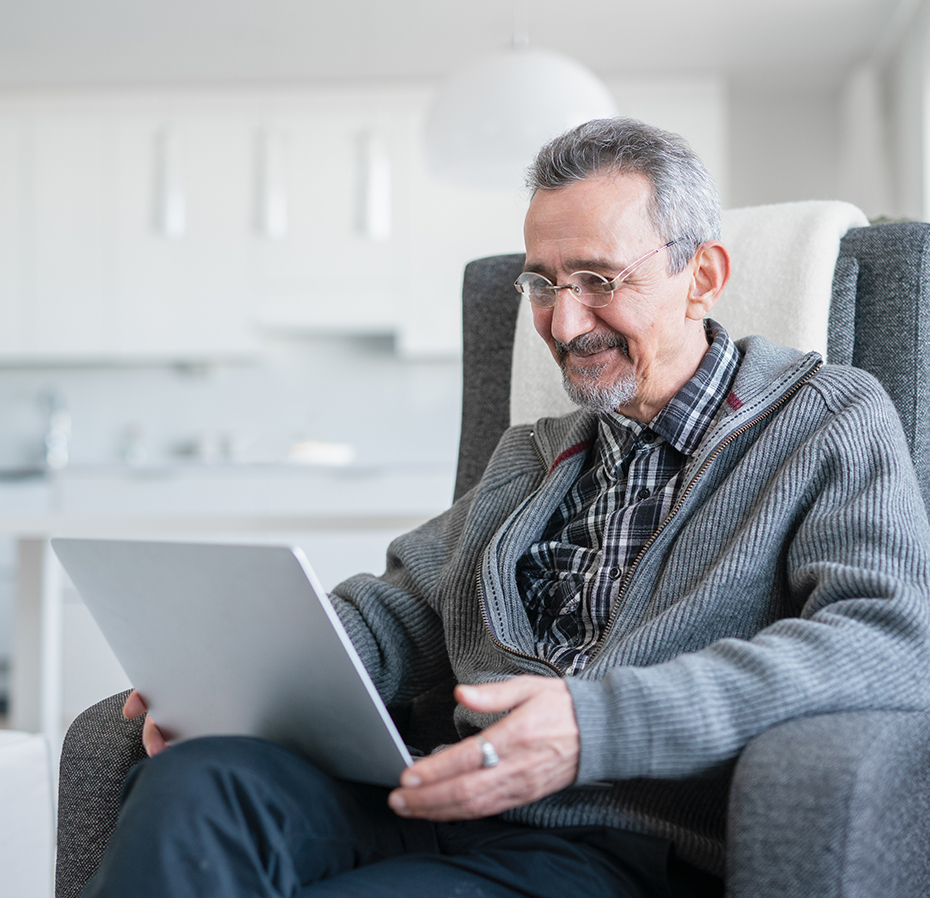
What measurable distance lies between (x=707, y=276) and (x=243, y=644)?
27.3 inches

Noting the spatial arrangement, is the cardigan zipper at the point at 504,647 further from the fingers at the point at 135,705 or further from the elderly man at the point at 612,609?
the fingers at the point at 135,705

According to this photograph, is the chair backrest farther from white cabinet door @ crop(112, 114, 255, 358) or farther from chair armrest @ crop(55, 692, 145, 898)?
white cabinet door @ crop(112, 114, 255, 358)

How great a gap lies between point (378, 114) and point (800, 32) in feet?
5.53

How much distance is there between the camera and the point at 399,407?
14.6ft

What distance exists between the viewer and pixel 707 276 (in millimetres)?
1185

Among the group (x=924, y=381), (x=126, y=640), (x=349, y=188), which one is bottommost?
(x=126, y=640)

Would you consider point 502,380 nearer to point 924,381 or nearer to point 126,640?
point 924,381

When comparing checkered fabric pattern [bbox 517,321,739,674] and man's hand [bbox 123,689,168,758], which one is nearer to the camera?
man's hand [bbox 123,689,168,758]

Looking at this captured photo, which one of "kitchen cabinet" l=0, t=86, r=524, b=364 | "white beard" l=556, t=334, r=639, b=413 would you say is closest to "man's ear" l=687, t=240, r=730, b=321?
"white beard" l=556, t=334, r=639, b=413

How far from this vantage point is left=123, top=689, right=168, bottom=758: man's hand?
A: 3.28 ft

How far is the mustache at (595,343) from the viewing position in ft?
3.76

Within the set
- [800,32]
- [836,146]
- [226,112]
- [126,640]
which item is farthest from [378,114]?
[126,640]

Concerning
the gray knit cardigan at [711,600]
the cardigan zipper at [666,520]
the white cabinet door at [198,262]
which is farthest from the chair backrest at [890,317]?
the white cabinet door at [198,262]

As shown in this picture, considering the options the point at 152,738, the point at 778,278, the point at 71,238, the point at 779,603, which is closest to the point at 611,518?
the point at 779,603
